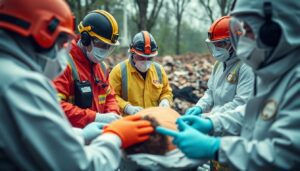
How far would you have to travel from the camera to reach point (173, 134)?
7.07 feet

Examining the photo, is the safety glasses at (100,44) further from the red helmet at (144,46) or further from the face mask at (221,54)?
the face mask at (221,54)

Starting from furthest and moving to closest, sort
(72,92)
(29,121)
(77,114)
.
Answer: (72,92)
(77,114)
(29,121)

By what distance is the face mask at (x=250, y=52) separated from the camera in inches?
84.5

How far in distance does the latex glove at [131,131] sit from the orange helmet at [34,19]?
649 millimetres

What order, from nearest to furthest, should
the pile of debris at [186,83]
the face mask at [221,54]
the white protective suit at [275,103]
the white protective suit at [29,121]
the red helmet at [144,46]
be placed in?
the white protective suit at [29,121]
the white protective suit at [275,103]
the face mask at [221,54]
the red helmet at [144,46]
the pile of debris at [186,83]

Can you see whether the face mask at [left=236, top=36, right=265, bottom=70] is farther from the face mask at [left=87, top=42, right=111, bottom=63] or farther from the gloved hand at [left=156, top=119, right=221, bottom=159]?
the face mask at [left=87, top=42, right=111, bottom=63]

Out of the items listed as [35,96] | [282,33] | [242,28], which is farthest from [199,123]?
[35,96]

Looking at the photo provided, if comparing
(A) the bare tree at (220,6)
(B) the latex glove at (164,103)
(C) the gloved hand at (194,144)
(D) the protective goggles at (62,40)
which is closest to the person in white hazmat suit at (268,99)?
(C) the gloved hand at (194,144)

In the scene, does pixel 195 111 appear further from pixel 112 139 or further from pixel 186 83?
pixel 186 83

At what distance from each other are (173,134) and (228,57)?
75.4 inches

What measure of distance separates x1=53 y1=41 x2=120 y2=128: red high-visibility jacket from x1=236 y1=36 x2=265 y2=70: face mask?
1.73 meters

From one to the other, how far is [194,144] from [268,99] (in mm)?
519

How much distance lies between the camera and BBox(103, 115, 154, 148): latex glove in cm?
215

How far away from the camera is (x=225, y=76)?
3740mm
